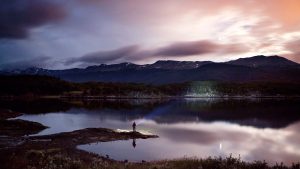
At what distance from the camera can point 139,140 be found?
5581cm

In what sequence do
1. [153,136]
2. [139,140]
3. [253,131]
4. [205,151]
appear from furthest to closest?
[253,131] < [153,136] < [139,140] < [205,151]

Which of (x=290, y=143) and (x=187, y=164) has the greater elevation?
(x=187, y=164)

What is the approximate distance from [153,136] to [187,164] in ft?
138

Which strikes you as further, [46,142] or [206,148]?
[206,148]

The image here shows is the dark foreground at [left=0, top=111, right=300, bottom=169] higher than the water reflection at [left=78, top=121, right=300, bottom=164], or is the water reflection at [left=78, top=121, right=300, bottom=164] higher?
the dark foreground at [left=0, top=111, right=300, bottom=169]

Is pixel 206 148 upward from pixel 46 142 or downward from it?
downward

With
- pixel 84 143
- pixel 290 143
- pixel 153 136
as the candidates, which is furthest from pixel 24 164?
pixel 290 143

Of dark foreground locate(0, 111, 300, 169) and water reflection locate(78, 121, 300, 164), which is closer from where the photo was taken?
dark foreground locate(0, 111, 300, 169)

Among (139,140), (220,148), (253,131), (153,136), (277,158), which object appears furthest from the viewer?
(253,131)

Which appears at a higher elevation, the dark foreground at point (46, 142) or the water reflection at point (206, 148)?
the dark foreground at point (46, 142)

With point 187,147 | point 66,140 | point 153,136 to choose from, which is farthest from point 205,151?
point 66,140

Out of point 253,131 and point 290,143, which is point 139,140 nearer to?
point 290,143

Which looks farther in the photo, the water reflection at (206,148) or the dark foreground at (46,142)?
the water reflection at (206,148)

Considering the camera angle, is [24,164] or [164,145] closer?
[24,164]
